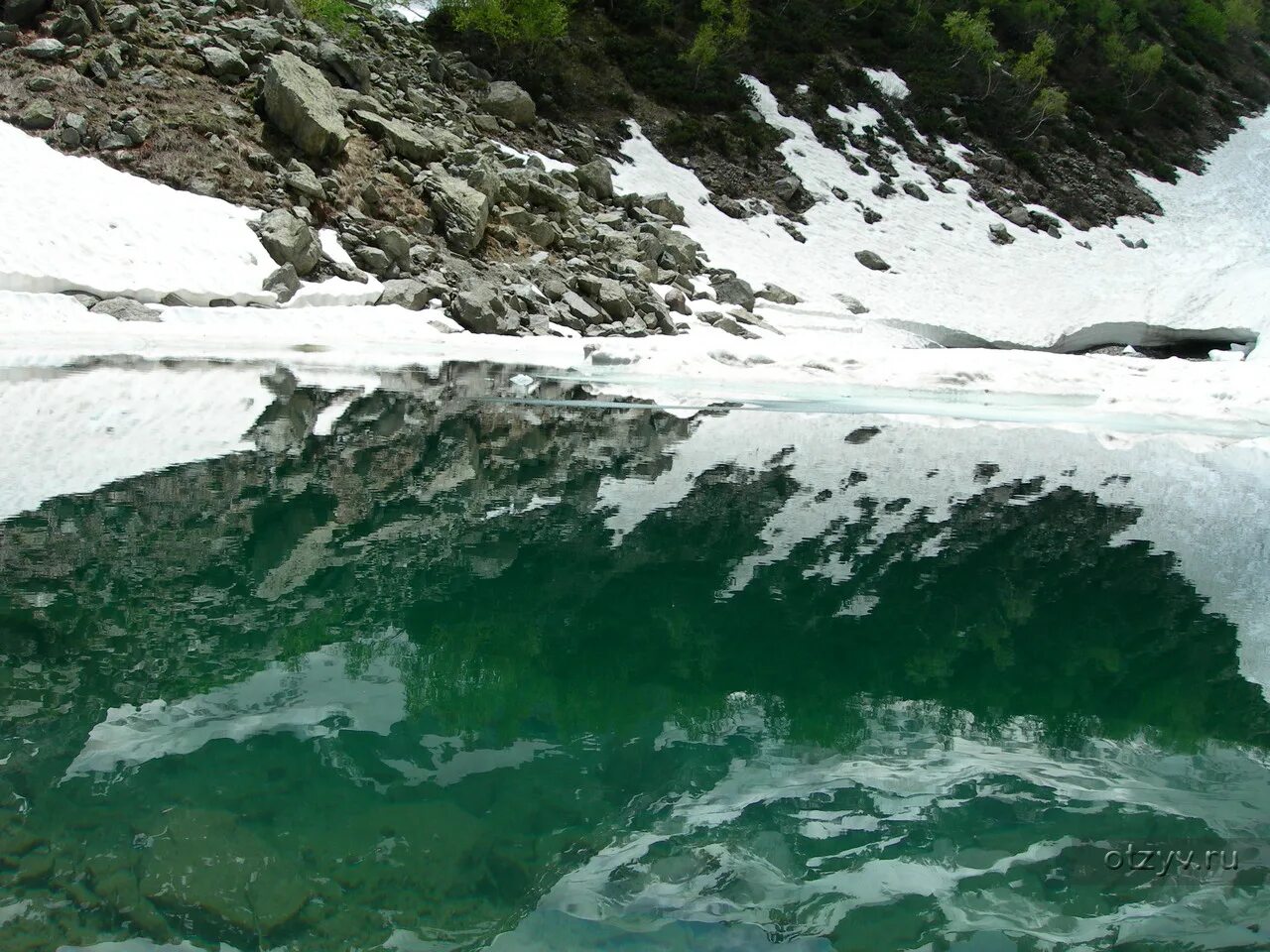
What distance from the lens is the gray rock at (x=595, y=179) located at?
38.1m

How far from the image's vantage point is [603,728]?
4324 millimetres

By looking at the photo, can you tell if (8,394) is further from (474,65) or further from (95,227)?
(474,65)

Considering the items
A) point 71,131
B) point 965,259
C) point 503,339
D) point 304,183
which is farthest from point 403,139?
point 965,259

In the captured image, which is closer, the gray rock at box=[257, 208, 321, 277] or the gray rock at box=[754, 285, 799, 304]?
the gray rock at box=[257, 208, 321, 277]

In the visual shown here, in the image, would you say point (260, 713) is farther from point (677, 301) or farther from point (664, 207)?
point (664, 207)

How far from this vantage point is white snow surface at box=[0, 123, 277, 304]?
71.3ft

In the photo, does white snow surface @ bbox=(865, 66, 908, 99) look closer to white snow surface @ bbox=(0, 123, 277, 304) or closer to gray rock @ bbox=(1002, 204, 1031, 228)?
gray rock @ bbox=(1002, 204, 1031, 228)

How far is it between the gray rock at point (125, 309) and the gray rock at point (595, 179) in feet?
65.1

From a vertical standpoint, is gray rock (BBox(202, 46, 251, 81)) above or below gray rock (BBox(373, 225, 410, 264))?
above

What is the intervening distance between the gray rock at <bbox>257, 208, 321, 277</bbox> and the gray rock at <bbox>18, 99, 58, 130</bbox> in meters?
6.28

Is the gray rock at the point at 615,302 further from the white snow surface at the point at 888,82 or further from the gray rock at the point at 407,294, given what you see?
the white snow surface at the point at 888,82

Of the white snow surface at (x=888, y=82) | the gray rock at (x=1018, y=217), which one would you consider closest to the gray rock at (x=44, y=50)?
the gray rock at (x=1018, y=217)

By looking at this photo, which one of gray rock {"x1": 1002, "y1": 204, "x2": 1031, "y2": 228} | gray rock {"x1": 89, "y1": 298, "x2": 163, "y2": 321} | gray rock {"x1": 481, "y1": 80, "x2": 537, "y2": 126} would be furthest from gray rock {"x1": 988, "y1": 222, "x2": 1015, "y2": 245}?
gray rock {"x1": 89, "y1": 298, "x2": 163, "y2": 321}

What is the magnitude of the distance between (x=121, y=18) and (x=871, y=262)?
31.2 metres
